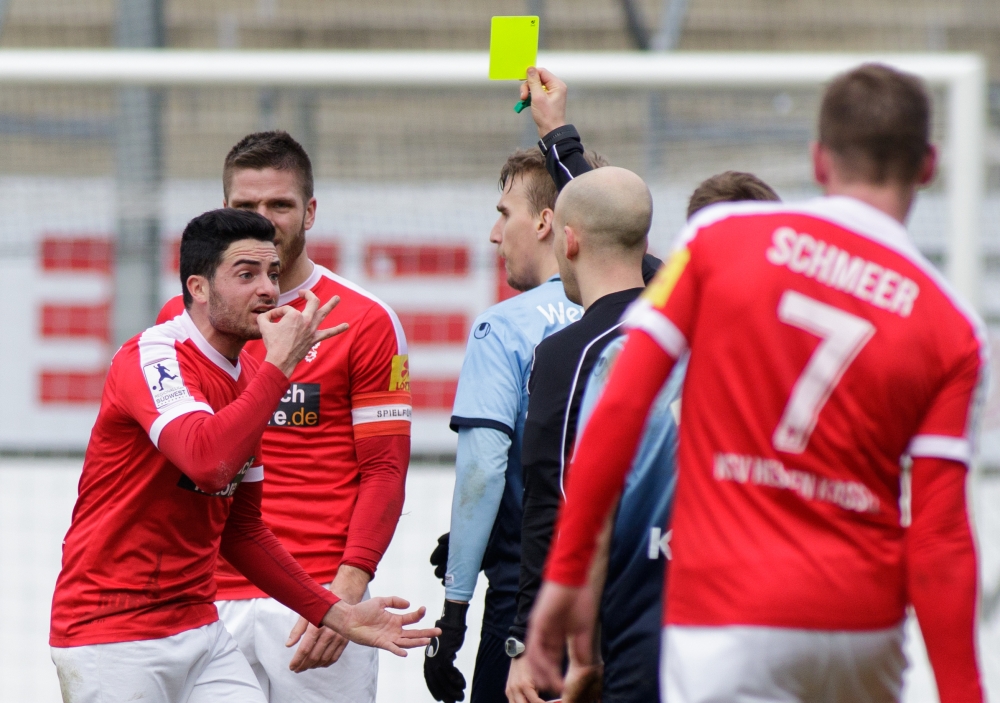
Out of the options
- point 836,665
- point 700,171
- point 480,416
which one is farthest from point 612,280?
point 700,171

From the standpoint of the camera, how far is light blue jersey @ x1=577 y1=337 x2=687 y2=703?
7.27ft

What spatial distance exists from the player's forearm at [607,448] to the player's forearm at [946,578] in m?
0.43

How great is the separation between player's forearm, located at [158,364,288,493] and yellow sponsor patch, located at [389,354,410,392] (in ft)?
2.57

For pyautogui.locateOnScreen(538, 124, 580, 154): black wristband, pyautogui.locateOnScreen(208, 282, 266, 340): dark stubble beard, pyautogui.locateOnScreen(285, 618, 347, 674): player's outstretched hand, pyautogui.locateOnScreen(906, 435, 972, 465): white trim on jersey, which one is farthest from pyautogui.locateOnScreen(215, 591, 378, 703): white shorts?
pyautogui.locateOnScreen(906, 435, 972, 465): white trim on jersey

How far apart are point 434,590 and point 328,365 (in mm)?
2233

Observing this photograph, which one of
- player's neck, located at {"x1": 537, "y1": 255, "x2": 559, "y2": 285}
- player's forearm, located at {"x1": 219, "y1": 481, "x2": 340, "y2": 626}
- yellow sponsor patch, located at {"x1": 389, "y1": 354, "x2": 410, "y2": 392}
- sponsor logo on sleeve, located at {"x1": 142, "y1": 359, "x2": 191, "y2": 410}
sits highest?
player's neck, located at {"x1": 537, "y1": 255, "x2": 559, "y2": 285}

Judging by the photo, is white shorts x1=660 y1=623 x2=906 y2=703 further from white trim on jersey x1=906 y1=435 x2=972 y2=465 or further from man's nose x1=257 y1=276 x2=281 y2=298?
man's nose x1=257 y1=276 x2=281 y2=298

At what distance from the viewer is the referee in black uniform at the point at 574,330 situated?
7.72 feet

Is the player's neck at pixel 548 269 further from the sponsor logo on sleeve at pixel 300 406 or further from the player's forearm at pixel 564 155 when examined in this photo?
the sponsor logo on sleeve at pixel 300 406

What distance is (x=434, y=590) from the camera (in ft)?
17.1

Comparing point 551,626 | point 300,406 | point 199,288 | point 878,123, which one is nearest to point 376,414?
point 300,406

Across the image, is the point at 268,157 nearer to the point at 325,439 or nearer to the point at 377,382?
the point at 377,382

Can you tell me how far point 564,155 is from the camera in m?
3.02

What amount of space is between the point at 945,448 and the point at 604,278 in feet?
3.01
